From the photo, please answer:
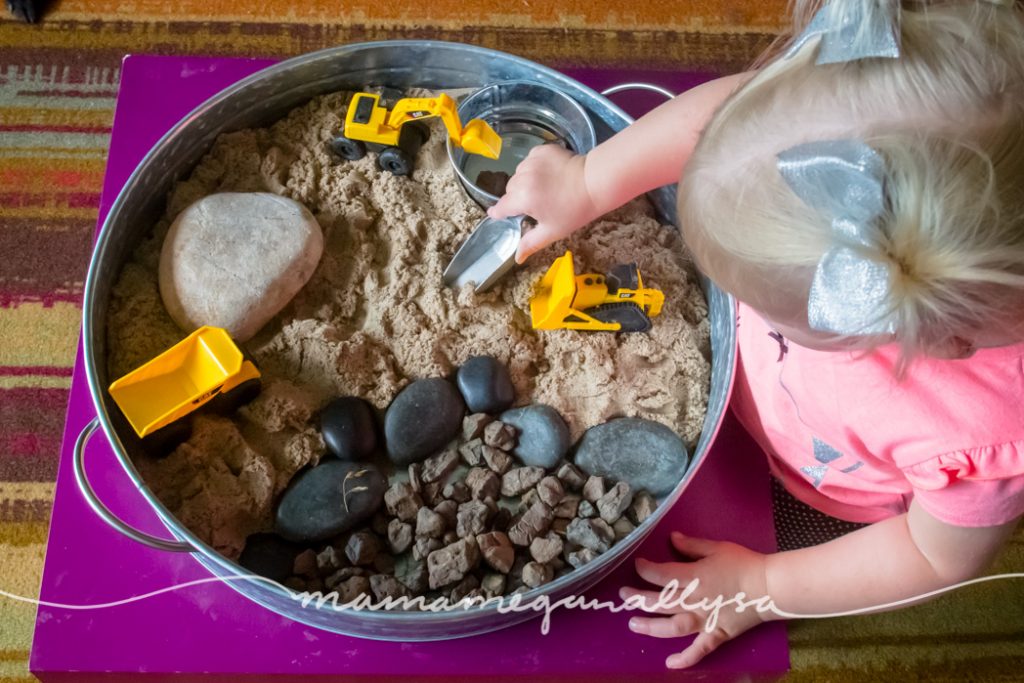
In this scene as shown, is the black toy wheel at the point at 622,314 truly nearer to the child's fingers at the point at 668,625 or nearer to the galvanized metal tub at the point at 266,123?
the galvanized metal tub at the point at 266,123

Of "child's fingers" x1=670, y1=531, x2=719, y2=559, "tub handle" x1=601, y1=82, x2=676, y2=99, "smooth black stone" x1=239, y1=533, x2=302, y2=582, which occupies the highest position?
"tub handle" x1=601, y1=82, x2=676, y2=99

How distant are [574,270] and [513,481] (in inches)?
7.3

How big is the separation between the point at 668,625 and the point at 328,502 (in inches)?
10.8

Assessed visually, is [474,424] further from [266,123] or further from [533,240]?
[266,123]

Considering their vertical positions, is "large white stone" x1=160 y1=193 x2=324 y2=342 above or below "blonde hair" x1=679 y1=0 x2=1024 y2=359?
below

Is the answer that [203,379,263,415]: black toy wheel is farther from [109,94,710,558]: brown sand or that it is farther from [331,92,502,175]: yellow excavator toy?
[331,92,502,175]: yellow excavator toy

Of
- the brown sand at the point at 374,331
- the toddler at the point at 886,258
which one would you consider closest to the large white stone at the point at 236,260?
the brown sand at the point at 374,331

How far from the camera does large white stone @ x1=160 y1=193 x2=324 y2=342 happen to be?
72cm

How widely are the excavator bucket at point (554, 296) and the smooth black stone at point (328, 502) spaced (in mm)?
186

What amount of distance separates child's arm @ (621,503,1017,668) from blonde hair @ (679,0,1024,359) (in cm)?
22

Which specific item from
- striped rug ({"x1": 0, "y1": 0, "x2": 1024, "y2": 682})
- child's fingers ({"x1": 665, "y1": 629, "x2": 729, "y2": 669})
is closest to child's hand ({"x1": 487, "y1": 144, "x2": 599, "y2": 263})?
child's fingers ({"x1": 665, "y1": 629, "x2": 729, "y2": 669})

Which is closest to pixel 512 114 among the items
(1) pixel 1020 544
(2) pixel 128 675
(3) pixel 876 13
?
(3) pixel 876 13

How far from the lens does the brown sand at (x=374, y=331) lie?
0.69 metres

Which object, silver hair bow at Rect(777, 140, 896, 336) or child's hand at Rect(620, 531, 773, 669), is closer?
silver hair bow at Rect(777, 140, 896, 336)
